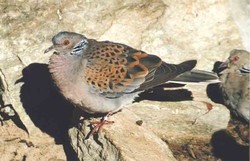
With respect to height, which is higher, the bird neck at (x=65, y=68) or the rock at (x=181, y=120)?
the bird neck at (x=65, y=68)

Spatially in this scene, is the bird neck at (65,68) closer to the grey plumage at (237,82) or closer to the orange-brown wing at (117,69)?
the orange-brown wing at (117,69)

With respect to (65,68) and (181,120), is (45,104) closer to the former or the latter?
(65,68)

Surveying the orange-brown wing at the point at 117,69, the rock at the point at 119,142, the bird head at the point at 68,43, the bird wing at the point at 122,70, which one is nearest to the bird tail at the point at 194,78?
the bird wing at the point at 122,70

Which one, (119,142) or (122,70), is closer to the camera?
Result: (119,142)

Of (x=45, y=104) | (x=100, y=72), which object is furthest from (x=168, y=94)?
(x=45, y=104)

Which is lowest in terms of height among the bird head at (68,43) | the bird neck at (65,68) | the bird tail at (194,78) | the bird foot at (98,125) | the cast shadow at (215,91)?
the bird foot at (98,125)
